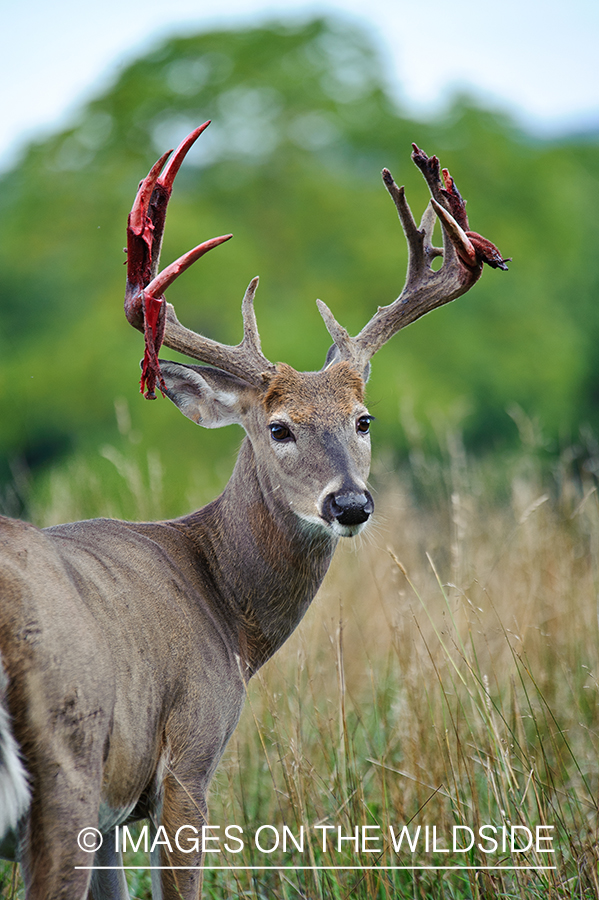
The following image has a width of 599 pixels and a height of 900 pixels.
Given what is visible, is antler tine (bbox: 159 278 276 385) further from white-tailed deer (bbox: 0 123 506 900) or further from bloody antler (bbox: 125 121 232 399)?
bloody antler (bbox: 125 121 232 399)

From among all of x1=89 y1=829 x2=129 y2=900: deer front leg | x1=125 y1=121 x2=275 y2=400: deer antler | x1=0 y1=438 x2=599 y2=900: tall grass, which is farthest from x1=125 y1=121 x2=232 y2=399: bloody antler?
x1=89 y1=829 x2=129 y2=900: deer front leg

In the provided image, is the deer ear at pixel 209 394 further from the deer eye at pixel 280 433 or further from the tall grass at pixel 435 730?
the tall grass at pixel 435 730

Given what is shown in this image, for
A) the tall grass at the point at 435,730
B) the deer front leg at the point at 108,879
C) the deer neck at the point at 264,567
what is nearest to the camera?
the tall grass at the point at 435,730

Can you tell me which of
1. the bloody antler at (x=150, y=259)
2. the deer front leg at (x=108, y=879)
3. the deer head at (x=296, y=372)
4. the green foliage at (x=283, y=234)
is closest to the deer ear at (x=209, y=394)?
the deer head at (x=296, y=372)

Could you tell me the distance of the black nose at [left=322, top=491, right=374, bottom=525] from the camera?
3.22m

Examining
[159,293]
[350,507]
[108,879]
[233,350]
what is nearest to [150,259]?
[159,293]

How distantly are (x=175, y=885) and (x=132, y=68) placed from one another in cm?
2062

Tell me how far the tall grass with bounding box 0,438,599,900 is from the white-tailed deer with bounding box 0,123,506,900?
0.25 metres

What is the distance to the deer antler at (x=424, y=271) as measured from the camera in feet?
12.8

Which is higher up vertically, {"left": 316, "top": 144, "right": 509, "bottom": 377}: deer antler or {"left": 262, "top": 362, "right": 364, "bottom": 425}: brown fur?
{"left": 316, "top": 144, "right": 509, "bottom": 377}: deer antler

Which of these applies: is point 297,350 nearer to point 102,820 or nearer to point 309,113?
point 309,113

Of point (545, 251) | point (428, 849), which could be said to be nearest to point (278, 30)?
point (545, 251)

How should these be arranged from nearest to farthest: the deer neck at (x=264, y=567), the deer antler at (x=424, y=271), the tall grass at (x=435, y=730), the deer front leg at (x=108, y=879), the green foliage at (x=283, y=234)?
the tall grass at (x=435, y=730) < the deer front leg at (x=108, y=879) < the deer neck at (x=264, y=567) < the deer antler at (x=424, y=271) < the green foliage at (x=283, y=234)

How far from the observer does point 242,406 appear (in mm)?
3838
